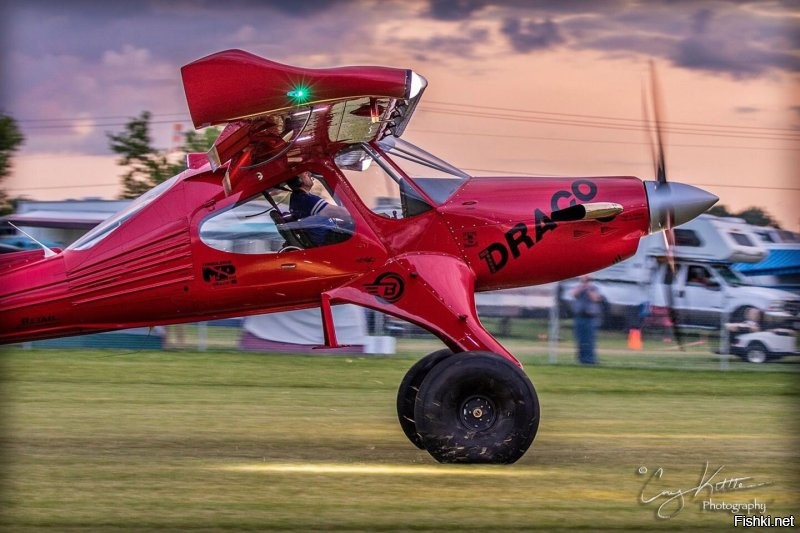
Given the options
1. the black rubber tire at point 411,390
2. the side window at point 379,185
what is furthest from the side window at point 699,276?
the side window at point 379,185

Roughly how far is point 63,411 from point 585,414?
5.66 metres

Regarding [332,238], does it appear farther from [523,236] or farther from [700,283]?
[700,283]

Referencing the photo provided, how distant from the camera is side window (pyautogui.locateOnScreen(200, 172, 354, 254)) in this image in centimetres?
923

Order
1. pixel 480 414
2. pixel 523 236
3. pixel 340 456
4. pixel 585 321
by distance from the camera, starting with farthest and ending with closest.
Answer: pixel 585 321, pixel 523 236, pixel 340 456, pixel 480 414

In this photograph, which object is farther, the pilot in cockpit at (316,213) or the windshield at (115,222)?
the windshield at (115,222)

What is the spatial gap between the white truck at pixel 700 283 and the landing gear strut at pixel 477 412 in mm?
11786

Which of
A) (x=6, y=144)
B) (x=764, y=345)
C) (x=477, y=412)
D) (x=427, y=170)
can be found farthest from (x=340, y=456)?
(x=6, y=144)

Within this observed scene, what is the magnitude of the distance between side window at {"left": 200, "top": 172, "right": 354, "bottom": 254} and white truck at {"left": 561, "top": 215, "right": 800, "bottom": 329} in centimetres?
1132

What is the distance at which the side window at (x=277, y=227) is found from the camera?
9234 millimetres

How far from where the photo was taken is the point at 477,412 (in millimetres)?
8414

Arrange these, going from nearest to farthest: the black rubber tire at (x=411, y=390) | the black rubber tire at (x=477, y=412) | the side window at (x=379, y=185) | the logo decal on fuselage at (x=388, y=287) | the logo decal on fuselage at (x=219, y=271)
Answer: the black rubber tire at (x=477, y=412) < the logo decal on fuselage at (x=388, y=287) < the logo decal on fuselage at (x=219, y=271) < the side window at (x=379, y=185) < the black rubber tire at (x=411, y=390)

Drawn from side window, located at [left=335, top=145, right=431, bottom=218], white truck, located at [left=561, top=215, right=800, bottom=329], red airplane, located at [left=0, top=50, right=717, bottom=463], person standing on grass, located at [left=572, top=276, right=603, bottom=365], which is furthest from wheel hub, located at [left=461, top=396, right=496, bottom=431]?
white truck, located at [left=561, top=215, right=800, bottom=329]

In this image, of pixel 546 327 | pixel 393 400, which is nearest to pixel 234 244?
pixel 393 400

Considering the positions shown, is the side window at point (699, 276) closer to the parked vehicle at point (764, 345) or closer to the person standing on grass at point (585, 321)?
the parked vehicle at point (764, 345)
